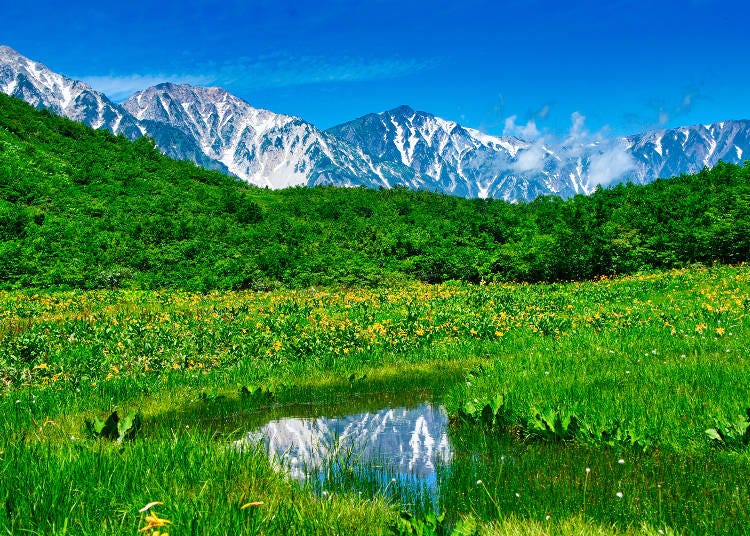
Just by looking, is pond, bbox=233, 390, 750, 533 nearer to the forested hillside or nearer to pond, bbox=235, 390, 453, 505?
pond, bbox=235, 390, 453, 505

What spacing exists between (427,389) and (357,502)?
4878mm

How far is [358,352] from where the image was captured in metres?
11.4

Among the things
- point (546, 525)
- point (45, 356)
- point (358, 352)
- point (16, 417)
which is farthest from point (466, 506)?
point (45, 356)

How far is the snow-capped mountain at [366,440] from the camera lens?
5137 mm

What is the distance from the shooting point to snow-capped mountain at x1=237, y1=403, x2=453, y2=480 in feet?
16.9

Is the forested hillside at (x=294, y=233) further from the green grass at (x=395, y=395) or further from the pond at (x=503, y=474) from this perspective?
the pond at (x=503, y=474)

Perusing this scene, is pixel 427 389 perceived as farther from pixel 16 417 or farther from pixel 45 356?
pixel 45 356

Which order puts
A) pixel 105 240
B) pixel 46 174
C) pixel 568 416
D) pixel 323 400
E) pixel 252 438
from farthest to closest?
pixel 46 174
pixel 105 240
pixel 323 400
pixel 252 438
pixel 568 416

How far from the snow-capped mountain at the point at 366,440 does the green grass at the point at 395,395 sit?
0.33 m

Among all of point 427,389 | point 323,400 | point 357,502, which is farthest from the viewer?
point 427,389

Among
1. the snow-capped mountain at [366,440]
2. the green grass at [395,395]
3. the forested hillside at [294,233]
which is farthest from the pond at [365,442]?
the forested hillside at [294,233]

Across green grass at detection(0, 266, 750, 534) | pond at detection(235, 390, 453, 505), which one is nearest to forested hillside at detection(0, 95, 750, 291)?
green grass at detection(0, 266, 750, 534)

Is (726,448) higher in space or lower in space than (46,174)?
lower

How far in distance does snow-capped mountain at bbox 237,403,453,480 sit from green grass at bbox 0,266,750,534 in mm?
326
